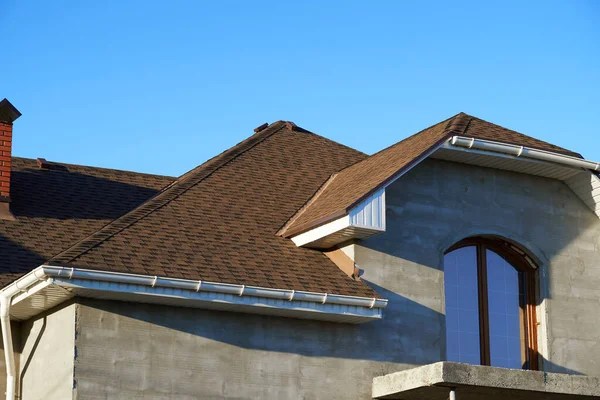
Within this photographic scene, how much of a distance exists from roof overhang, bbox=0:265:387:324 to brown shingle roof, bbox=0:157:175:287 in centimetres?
134

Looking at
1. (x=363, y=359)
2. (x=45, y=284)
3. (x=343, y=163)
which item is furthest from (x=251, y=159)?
(x=45, y=284)

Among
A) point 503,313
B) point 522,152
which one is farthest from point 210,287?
point 522,152

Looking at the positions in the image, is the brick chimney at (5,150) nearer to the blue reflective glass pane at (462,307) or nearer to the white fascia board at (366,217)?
the white fascia board at (366,217)

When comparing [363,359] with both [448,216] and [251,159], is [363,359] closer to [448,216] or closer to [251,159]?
[448,216]

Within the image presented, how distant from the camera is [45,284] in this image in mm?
15172

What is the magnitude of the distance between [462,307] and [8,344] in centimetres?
732

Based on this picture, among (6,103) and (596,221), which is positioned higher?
(6,103)

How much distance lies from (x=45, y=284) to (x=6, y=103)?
6.17 metres

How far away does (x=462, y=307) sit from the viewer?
1845cm

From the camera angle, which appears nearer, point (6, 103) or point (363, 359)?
point (363, 359)

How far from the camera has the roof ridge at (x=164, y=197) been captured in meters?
15.9

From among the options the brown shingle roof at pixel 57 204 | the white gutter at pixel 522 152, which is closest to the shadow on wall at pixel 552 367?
the white gutter at pixel 522 152

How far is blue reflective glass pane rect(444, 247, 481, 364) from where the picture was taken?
18203 millimetres

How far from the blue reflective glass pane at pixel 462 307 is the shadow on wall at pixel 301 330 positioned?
49 centimetres
